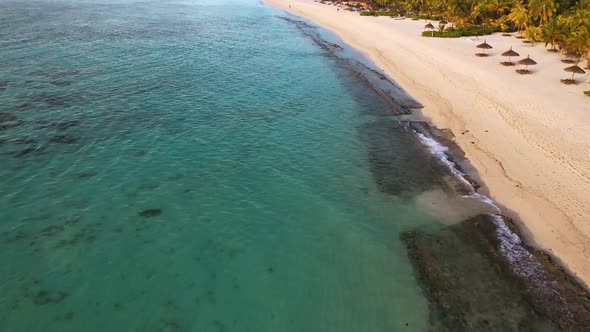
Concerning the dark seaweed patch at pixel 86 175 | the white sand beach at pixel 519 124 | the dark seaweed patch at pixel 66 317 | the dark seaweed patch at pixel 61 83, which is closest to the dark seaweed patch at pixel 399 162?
the white sand beach at pixel 519 124

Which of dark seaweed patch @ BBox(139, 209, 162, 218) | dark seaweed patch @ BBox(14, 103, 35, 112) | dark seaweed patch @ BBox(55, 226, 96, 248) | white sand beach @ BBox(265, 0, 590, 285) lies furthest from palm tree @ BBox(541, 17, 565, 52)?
dark seaweed patch @ BBox(14, 103, 35, 112)

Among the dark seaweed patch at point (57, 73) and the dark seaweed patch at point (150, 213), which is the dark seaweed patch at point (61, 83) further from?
the dark seaweed patch at point (150, 213)

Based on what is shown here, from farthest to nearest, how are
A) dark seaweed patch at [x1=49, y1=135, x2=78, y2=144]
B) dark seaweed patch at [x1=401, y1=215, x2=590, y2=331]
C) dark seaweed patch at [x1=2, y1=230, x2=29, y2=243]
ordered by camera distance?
dark seaweed patch at [x1=49, y1=135, x2=78, y2=144] < dark seaweed patch at [x1=2, y1=230, x2=29, y2=243] < dark seaweed patch at [x1=401, y1=215, x2=590, y2=331]

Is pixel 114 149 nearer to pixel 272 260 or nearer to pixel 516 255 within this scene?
pixel 272 260

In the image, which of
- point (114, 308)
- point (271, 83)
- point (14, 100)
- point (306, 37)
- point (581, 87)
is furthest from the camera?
point (306, 37)

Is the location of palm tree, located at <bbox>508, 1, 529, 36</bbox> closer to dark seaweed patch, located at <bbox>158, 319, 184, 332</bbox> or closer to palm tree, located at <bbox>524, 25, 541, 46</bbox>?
palm tree, located at <bbox>524, 25, 541, 46</bbox>

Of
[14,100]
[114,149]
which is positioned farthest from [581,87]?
[14,100]
